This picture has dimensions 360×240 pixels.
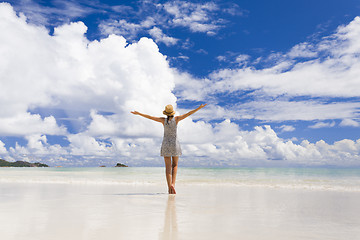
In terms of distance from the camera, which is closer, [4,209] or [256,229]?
[256,229]

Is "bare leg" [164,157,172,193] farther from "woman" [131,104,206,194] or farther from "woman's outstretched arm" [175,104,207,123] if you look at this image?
"woman's outstretched arm" [175,104,207,123]

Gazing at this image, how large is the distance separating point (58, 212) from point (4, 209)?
3.71ft

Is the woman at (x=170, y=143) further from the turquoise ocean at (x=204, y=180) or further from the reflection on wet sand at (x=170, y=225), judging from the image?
the turquoise ocean at (x=204, y=180)

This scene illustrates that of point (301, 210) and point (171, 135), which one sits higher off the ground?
point (171, 135)

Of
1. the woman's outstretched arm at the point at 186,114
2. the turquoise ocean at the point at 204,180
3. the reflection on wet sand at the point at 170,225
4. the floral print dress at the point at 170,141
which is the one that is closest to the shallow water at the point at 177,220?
the reflection on wet sand at the point at 170,225

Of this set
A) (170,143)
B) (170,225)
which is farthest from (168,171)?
(170,225)

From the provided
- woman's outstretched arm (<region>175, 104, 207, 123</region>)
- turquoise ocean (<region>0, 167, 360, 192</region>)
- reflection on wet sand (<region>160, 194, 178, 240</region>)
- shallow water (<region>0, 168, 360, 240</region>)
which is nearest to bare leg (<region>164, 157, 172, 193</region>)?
woman's outstretched arm (<region>175, 104, 207, 123</region>)

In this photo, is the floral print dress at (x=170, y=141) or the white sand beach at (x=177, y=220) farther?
the floral print dress at (x=170, y=141)

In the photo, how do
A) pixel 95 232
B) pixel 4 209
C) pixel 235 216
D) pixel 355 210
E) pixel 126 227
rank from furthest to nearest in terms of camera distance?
pixel 355 210 → pixel 4 209 → pixel 235 216 → pixel 126 227 → pixel 95 232

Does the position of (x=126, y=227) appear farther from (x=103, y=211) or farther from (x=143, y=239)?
(x=103, y=211)

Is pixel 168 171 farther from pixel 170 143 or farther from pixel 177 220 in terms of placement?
pixel 177 220

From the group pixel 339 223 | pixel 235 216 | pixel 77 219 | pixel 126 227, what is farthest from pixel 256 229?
pixel 77 219

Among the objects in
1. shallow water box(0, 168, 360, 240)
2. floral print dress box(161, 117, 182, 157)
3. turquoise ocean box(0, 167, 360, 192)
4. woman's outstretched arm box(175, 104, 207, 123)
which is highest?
woman's outstretched arm box(175, 104, 207, 123)

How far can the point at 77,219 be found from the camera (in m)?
4.29
